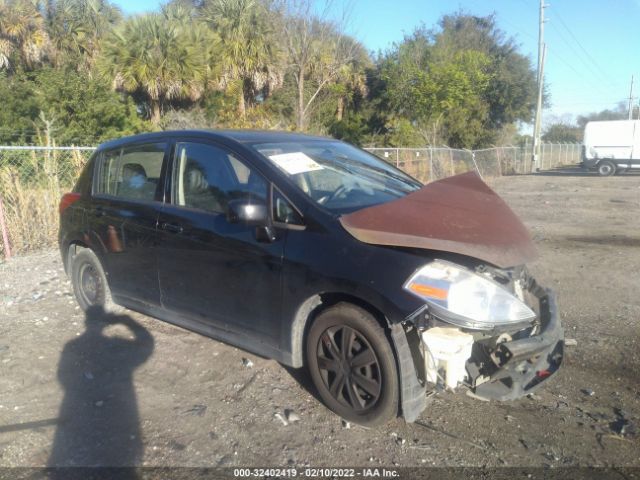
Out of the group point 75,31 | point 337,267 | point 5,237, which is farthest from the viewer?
point 75,31

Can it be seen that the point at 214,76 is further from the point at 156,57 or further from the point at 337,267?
the point at 337,267

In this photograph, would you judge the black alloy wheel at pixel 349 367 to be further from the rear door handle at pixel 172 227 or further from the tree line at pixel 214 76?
the tree line at pixel 214 76

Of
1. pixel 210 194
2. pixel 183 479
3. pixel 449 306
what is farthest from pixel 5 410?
pixel 449 306

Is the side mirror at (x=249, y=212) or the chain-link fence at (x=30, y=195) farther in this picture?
the chain-link fence at (x=30, y=195)

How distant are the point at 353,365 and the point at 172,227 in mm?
1755

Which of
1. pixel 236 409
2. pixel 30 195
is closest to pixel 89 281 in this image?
pixel 236 409

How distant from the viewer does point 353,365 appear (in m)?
3.20

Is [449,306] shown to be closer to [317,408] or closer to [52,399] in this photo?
[317,408]

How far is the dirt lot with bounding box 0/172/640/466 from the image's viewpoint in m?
3.03

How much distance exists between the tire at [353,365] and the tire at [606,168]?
25849mm

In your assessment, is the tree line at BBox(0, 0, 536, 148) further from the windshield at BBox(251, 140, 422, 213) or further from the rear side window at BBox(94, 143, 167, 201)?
the windshield at BBox(251, 140, 422, 213)

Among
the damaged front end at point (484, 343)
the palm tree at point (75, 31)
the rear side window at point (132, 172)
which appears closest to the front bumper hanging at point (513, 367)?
the damaged front end at point (484, 343)

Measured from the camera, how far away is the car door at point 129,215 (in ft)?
14.1

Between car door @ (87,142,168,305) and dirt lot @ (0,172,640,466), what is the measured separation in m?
0.54
